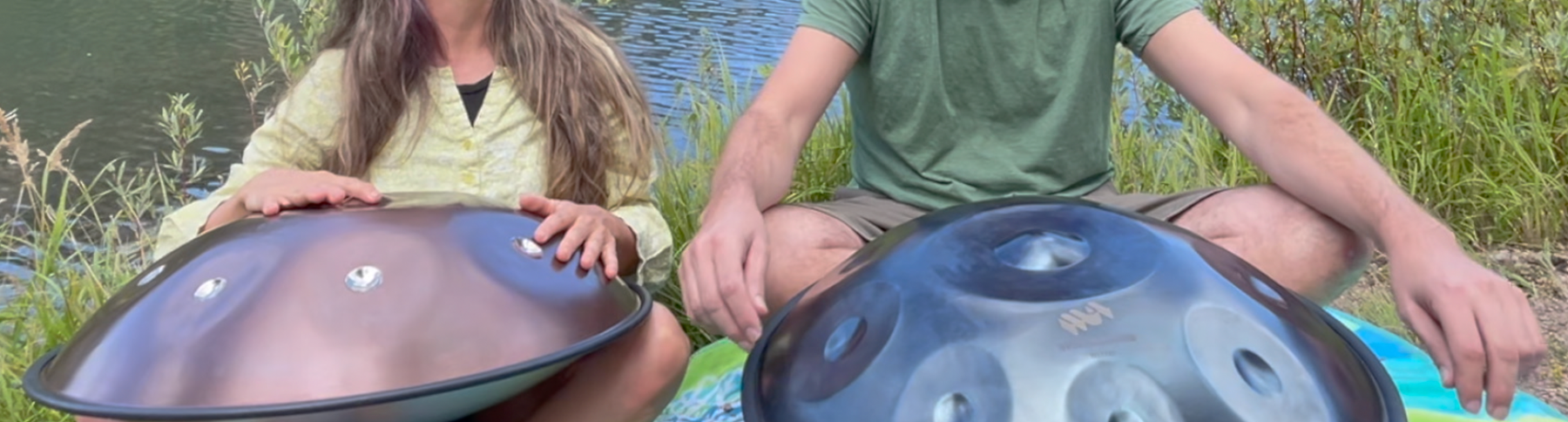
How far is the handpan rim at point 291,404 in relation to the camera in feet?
4.43

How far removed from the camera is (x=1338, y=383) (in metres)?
1.34

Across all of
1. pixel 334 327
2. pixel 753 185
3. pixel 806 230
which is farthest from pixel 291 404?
pixel 806 230

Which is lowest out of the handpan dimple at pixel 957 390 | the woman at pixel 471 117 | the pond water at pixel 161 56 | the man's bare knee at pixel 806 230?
the pond water at pixel 161 56

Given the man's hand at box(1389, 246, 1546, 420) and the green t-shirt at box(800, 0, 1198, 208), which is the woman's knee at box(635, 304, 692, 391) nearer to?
the green t-shirt at box(800, 0, 1198, 208)

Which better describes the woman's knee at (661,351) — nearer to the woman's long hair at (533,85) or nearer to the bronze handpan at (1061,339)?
the bronze handpan at (1061,339)

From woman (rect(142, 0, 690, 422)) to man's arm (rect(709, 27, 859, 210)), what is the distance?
0.78ft

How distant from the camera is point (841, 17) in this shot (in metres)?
2.29

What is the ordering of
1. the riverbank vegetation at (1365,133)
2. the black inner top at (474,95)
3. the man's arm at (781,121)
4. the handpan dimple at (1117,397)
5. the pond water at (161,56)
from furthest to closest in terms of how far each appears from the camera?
the pond water at (161,56)
the riverbank vegetation at (1365,133)
the black inner top at (474,95)
the man's arm at (781,121)
the handpan dimple at (1117,397)

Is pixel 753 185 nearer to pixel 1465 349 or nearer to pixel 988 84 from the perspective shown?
pixel 988 84

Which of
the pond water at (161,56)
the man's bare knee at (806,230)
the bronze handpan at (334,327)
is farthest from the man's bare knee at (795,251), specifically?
the pond water at (161,56)

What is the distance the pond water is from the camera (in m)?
6.20

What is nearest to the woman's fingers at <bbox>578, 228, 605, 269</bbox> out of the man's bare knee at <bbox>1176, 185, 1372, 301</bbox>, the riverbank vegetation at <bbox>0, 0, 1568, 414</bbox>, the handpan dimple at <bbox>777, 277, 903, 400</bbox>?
the handpan dimple at <bbox>777, 277, 903, 400</bbox>

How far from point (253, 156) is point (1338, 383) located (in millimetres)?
1736

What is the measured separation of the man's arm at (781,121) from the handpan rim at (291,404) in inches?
16.8
